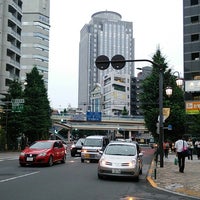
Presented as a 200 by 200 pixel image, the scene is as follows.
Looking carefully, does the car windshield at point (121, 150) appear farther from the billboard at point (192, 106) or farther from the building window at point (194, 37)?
the building window at point (194, 37)

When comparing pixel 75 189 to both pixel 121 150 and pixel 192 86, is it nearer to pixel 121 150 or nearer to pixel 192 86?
pixel 121 150

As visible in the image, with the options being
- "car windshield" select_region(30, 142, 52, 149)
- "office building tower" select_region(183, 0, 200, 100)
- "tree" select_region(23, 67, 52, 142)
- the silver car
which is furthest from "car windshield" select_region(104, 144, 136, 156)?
"office building tower" select_region(183, 0, 200, 100)

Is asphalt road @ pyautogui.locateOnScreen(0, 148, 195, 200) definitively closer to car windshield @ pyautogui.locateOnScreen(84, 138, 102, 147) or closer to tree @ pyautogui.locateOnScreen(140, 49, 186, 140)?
car windshield @ pyautogui.locateOnScreen(84, 138, 102, 147)

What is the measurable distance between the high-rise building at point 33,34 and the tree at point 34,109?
53678 mm

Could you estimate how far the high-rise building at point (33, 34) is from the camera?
113 metres

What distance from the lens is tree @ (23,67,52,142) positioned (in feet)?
183

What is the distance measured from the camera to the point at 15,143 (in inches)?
2138

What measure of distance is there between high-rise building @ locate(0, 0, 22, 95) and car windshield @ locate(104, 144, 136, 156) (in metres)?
52.3

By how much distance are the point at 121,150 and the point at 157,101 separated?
31.4 m

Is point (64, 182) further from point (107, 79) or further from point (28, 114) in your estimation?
point (107, 79)

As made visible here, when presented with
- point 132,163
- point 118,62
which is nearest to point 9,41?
point 118,62

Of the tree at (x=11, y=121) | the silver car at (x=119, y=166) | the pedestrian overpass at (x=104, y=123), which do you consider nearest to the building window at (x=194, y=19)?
the tree at (x=11, y=121)

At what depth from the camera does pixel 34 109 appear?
5650cm

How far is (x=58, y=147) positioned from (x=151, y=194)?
41.3 ft
